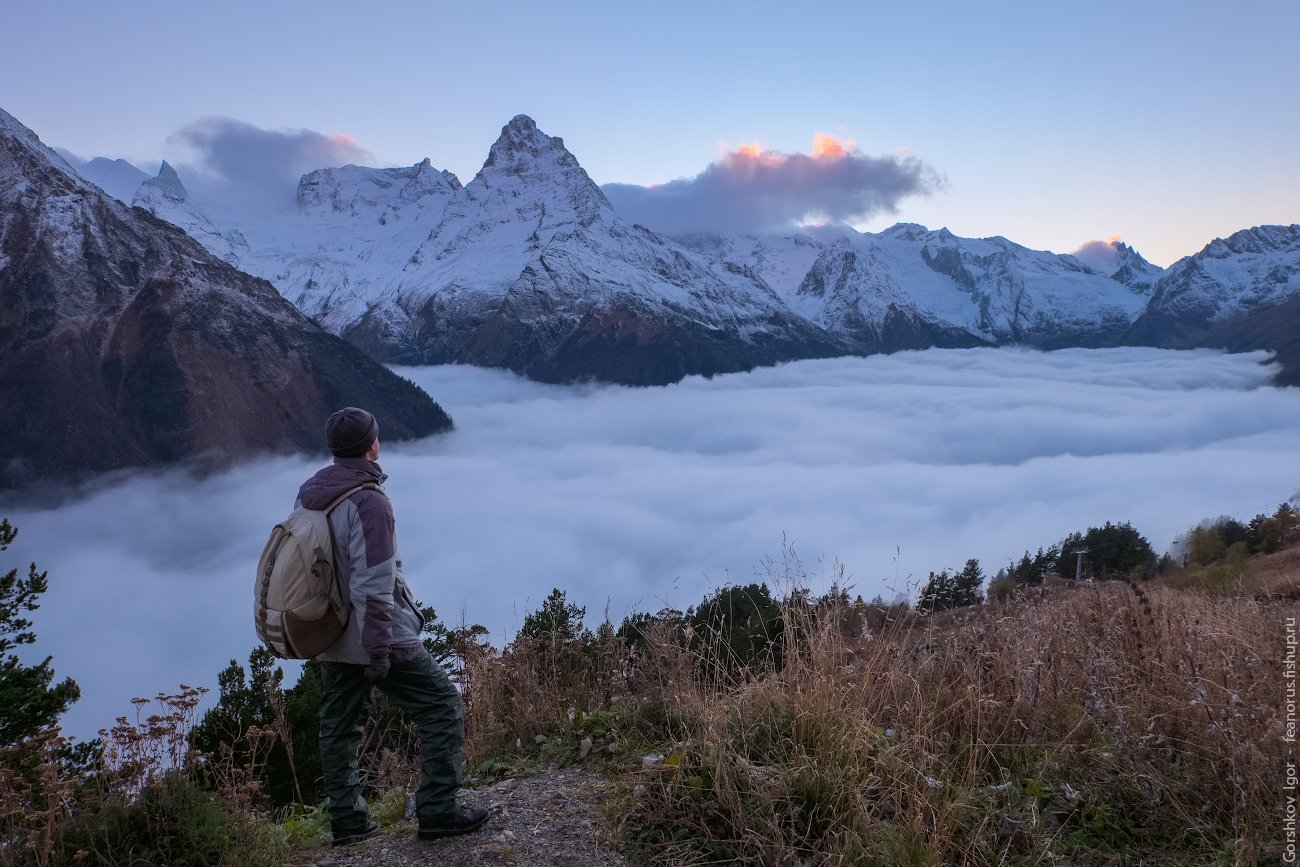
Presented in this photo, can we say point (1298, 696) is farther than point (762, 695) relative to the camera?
No

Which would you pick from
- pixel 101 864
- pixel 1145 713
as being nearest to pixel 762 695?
pixel 1145 713

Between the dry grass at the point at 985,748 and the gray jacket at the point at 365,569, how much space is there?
1602 millimetres

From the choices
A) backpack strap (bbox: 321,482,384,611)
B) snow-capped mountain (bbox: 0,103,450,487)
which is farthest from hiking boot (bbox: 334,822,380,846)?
snow-capped mountain (bbox: 0,103,450,487)

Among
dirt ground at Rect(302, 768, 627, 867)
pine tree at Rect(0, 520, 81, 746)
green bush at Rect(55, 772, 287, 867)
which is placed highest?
green bush at Rect(55, 772, 287, 867)

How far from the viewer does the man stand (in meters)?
4.08

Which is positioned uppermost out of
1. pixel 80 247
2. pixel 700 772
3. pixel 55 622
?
pixel 80 247

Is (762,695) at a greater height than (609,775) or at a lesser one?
greater

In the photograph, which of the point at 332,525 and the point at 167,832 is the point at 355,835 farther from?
the point at 332,525

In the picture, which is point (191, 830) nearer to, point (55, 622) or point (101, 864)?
point (101, 864)

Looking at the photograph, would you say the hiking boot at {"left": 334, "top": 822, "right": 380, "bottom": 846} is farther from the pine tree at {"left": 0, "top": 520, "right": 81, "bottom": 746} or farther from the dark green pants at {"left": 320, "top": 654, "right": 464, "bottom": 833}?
the pine tree at {"left": 0, "top": 520, "right": 81, "bottom": 746}

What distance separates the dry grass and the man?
1111mm

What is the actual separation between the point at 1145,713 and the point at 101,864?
5.33 meters

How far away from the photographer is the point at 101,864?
11.4 ft

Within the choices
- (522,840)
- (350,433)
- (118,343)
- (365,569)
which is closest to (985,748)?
(522,840)
